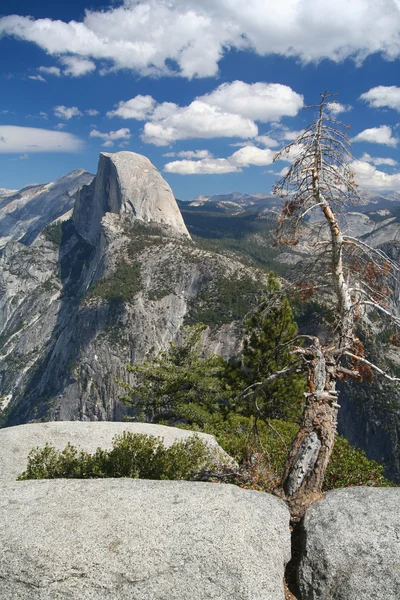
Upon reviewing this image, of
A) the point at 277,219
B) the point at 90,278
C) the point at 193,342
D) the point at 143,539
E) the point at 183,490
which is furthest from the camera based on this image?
the point at 90,278

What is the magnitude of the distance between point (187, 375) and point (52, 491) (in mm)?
17586

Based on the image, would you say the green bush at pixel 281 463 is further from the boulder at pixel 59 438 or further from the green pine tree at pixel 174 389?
the green pine tree at pixel 174 389

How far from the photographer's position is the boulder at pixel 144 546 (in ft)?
17.0

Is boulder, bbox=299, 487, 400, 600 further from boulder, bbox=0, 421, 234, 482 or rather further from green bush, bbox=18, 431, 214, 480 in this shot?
boulder, bbox=0, 421, 234, 482

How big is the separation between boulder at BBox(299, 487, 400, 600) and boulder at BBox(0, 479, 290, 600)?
44 centimetres

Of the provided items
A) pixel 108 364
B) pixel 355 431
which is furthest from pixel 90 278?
pixel 355 431

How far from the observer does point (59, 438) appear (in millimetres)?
12742

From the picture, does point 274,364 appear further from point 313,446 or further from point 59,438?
point 313,446

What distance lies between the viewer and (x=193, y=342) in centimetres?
2719

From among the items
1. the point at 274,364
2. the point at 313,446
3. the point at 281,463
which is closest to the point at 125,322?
the point at 274,364

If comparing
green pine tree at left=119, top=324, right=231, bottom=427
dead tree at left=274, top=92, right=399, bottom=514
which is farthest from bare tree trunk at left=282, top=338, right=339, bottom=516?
green pine tree at left=119, top=324, right=231, bottom=427

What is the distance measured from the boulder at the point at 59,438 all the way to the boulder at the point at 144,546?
4729 mm

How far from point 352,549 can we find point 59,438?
9.85 metres

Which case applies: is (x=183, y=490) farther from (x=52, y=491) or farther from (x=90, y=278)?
(x=90, y=278)
